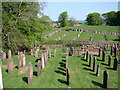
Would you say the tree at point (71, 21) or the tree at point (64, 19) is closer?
the tree at point (64, 19)

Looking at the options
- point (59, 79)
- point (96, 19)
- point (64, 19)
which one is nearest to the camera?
point (59, 79)

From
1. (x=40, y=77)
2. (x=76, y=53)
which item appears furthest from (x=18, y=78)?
(x=76, y=53)

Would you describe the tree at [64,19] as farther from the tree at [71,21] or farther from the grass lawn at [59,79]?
the grass lawn at [59,79]

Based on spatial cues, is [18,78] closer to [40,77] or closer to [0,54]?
[40,77]

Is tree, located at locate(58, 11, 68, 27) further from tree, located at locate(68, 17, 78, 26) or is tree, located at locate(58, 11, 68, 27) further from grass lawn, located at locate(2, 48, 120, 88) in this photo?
grass lawn, located at locate(2, 48, 120, 88)

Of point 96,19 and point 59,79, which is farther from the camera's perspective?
point 96,19

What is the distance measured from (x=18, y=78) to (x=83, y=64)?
19.7 feet

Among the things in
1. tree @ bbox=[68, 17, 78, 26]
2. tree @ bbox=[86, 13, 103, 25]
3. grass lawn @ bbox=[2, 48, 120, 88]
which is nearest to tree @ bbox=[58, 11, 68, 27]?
tree @ bbox=[68, 17, 78, 26]

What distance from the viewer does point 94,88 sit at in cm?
850

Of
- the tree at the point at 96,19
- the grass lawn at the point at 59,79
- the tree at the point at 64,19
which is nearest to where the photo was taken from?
the grass lawn at the point at 59,79

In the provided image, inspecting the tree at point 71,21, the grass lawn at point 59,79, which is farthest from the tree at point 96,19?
the grass lawn at point 59,79

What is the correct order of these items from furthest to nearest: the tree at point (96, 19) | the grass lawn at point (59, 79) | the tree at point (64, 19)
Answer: the tree at point (96, 19), the tree at point (64, 19), the grass lawn at point (59, 79)

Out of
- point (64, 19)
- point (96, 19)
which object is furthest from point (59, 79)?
point (96, 19)

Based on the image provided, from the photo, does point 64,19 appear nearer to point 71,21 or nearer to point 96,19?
point 71,21
